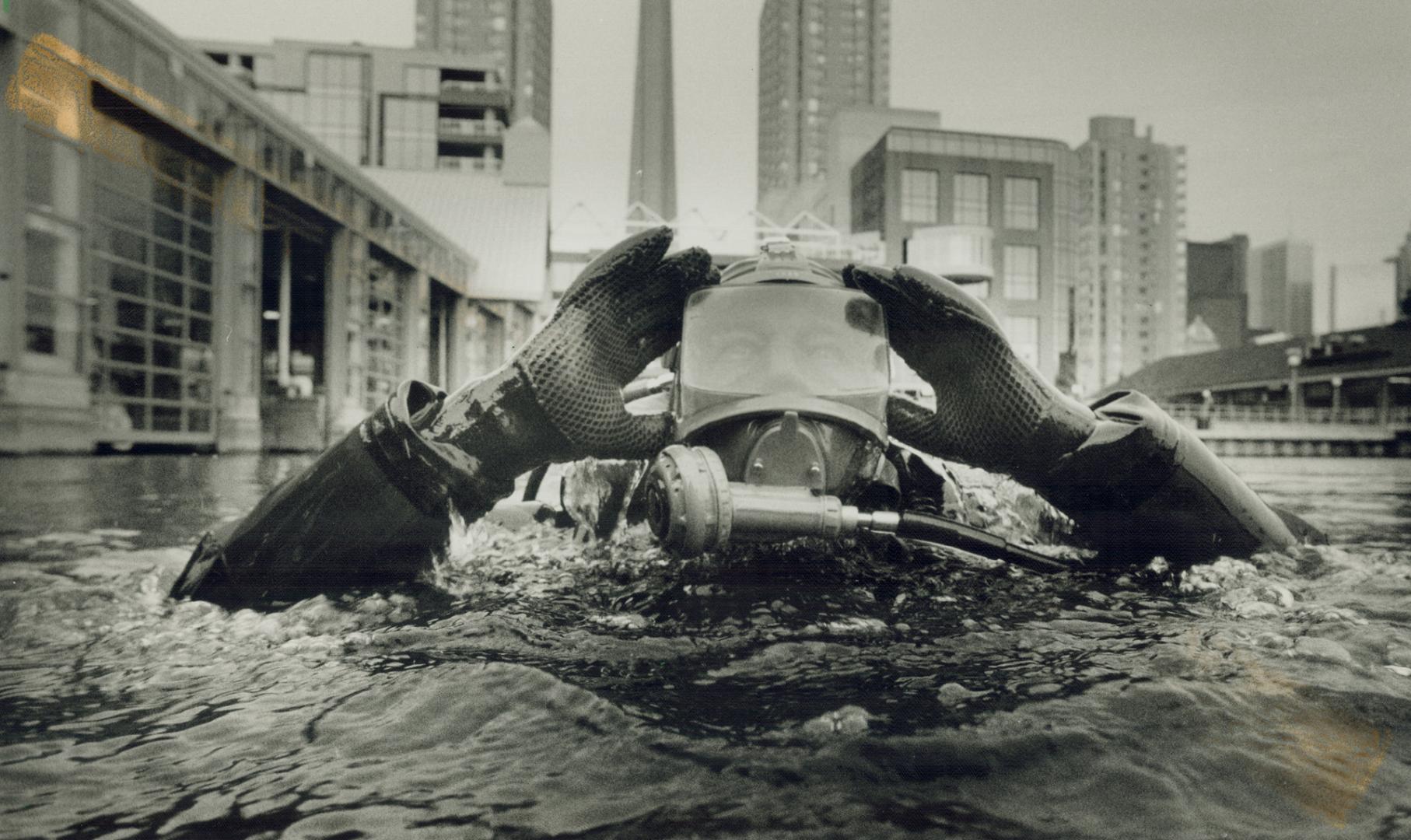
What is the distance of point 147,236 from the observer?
16.4 m

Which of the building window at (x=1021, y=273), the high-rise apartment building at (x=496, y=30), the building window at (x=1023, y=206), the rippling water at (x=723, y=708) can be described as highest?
the high-rise apartment building at (x=496, y=30)

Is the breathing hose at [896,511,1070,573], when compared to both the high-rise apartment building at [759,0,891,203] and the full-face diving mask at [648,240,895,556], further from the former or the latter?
the high-rise apartment building at [759,0,891,203]

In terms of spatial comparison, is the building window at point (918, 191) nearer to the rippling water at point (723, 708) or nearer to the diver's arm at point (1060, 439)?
the diver's arm at point (1060, 439)

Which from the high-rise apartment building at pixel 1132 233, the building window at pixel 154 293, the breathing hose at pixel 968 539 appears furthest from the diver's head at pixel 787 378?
the building window at pixel 154 293

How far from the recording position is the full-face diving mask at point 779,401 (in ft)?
9.23

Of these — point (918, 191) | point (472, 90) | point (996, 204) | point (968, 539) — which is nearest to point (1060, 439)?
point (968, 539)

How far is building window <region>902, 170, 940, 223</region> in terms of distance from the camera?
47500mm

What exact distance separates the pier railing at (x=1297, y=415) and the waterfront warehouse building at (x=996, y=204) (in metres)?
8.52

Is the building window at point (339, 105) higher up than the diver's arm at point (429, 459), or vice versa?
the building window at point (339, 105)

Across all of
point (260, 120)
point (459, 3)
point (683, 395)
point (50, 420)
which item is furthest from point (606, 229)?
point (459, 3)

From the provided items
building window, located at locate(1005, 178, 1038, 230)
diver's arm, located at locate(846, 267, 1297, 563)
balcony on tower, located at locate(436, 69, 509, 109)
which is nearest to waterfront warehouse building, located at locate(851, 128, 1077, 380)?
building window, located at locate(1005, 178, 1038, 230)

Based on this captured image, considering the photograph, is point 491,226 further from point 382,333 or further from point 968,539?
point 968,539

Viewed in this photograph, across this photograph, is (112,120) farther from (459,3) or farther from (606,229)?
(459,3)

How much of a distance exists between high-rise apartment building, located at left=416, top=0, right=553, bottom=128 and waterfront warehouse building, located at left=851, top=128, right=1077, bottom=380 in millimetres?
62441
